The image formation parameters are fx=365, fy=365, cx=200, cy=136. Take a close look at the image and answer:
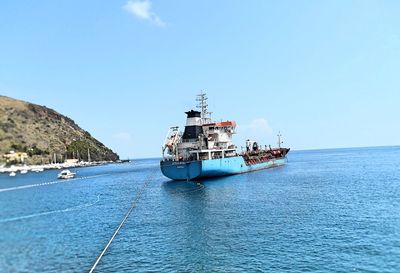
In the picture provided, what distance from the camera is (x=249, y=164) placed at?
11125 centimetres

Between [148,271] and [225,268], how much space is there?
5255mm

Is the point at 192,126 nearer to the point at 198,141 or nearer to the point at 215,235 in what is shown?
the point at 198,141

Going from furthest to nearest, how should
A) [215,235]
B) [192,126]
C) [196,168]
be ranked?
1. [192,126]
2. [196,168]
3. [215,235]

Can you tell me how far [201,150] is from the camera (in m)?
83.0

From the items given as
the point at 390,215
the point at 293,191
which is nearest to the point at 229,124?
the point at 293,191

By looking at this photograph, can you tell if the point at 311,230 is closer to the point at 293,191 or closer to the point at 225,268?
the point at 225,268

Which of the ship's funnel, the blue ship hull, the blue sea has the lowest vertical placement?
the blue sea

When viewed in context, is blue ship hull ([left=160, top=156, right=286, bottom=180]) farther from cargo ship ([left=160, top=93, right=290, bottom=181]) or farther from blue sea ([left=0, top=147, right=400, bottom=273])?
blue sea ([left=0, top=147, right=400, bottom=273])

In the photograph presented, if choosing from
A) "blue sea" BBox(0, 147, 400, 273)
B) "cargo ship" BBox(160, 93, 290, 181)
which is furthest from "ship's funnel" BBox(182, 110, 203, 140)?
"blue sea" BBox(0, 147, 400, 273)

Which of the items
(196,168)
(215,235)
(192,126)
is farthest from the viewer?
(192,126)

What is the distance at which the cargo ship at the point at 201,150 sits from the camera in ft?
270

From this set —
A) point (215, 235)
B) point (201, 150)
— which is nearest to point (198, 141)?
point (201, 150)

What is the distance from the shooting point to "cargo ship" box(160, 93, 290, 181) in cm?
8238

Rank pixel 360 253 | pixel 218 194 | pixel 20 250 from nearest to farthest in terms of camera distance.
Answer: pixel 360 253 → pixel 20 250 → pixel 218 194
